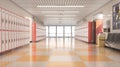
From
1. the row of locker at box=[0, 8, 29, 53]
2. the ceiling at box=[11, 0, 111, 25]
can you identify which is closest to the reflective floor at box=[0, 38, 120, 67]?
the row of locker at box=[0, 8, 29, 53]

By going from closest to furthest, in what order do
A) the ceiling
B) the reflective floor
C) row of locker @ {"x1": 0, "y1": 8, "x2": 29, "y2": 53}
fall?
the reflective floor → row of locker @ {"x1": 0, "y1": 8, "x2": 29, "y2": 53} → the ceiling

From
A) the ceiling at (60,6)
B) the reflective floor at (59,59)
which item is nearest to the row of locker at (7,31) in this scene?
the reflective floor at (59,59)

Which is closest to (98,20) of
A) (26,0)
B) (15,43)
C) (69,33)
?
(26,0)

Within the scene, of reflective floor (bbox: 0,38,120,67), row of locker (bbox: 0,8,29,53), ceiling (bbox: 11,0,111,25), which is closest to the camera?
reflective floor (bbox: 0,38,120,67)

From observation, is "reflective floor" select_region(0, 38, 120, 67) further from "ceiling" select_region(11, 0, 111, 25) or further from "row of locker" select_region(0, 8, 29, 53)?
"ceiling" select_region(11, 0, 111, 25)

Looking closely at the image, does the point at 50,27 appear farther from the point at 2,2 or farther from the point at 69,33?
the point at 2,2

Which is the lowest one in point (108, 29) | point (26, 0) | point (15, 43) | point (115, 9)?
point (15, 43)

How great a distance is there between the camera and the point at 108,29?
44.4ft

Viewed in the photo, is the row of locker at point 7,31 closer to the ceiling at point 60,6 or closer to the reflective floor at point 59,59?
the reflective floor at point 59,59

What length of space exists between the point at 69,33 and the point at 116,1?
119 feet

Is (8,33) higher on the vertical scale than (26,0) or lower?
lower

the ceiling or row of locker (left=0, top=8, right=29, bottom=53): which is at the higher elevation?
the ceiling

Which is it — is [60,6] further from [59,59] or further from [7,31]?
Answer: [59,59]

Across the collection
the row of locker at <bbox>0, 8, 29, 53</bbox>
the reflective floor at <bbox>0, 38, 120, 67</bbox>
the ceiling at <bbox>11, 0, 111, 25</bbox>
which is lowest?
the reflective floor at <bbox>0, 38, 120, 67</bbox>
